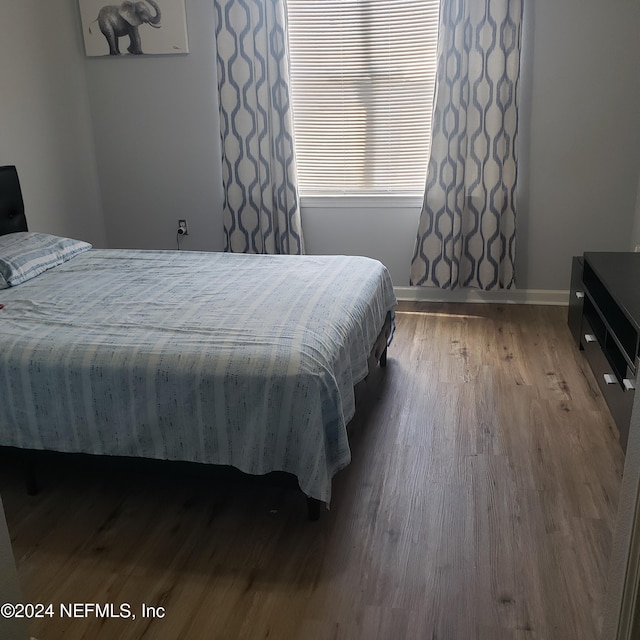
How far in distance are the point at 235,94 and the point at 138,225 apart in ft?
4.08

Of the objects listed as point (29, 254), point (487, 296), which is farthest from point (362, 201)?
point (29, 254)

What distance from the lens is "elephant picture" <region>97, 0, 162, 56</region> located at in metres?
4.21

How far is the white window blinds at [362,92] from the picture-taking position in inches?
Answer: 158

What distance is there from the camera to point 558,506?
85.4 inches

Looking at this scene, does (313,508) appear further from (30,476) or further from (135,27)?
(135,27)

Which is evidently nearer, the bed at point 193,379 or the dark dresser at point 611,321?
the bed at point 193,379

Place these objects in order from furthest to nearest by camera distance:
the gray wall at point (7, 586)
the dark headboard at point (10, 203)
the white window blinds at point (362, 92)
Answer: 1. the white window blinds at point (362, 92)
2. the dark headboard at point (10, 203)
3. the gray wall at point (7, 586)

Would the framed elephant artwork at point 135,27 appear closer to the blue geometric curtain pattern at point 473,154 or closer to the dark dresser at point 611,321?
the blue geometric curtain pattern at point 473,154

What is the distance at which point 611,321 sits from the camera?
280 cm

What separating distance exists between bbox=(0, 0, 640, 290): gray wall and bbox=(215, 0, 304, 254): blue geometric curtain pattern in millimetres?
160

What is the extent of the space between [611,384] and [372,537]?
1309 mm

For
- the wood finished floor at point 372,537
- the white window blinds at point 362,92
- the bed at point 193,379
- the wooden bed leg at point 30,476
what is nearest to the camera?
the wood finished floor at point 372,537

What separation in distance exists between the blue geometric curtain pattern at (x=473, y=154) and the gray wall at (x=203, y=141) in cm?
14

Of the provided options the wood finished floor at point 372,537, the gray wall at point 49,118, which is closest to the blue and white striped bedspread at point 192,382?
the wood finished floor at point 372,537
